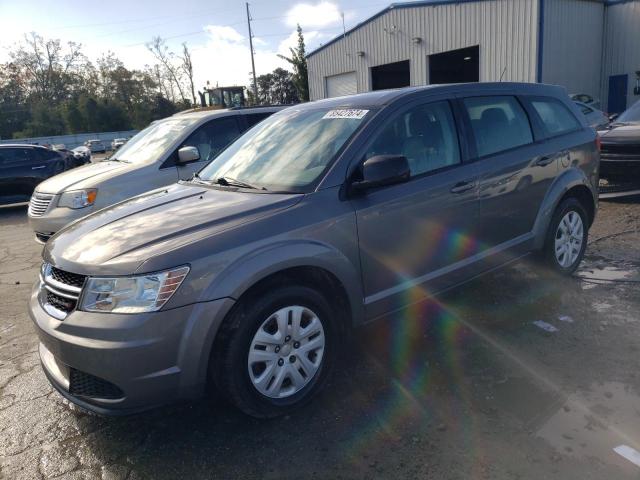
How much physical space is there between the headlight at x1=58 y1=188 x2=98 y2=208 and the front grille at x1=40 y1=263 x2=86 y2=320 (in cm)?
341

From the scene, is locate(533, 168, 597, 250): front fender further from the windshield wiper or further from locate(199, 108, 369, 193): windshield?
the windshield wiper

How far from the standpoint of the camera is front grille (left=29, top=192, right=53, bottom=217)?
6.40 m

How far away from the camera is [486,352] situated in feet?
11.5

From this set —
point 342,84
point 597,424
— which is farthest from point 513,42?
point 597,424

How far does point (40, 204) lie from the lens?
257 inches

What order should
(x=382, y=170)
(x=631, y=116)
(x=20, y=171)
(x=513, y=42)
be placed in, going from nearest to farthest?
(x=382, y=170)
(x=631, y=116)
(x=20, y=171)
(x=513, y=42)

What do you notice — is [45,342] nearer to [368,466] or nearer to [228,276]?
[228,276]

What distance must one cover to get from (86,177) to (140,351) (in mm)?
4797

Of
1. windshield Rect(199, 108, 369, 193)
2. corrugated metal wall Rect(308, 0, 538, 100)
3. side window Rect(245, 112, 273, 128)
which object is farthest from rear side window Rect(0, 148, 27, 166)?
corrugated metal wall Rect(308, 0, 538, 100)

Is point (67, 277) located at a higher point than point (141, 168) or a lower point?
lower

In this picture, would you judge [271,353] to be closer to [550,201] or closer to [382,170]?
[382,170]

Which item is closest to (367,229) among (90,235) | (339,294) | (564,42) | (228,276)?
(339,294)

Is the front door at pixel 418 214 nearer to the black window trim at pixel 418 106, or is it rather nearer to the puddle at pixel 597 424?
Answer: the black window trim at pixel 418 106

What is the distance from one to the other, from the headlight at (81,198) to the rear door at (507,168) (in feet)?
14.8
